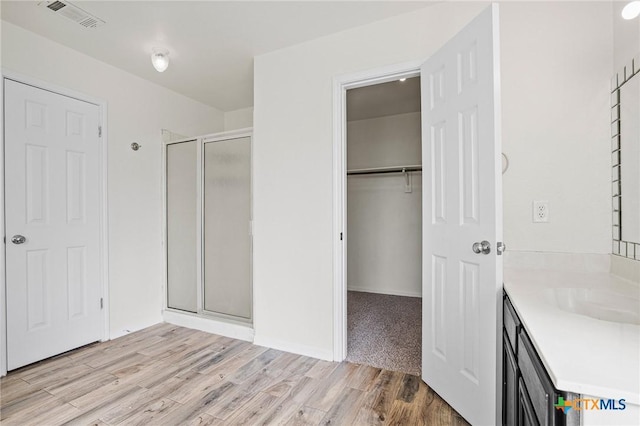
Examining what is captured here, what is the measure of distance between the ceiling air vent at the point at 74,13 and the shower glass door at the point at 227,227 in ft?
4.19

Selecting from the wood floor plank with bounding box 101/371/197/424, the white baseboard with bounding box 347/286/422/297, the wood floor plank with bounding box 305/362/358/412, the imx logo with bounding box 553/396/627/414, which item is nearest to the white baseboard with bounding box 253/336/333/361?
the wood floor plank with bounding box 305/362/358/412

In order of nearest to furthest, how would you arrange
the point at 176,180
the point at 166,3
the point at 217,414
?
1. the point at 217,414
2. the point at 166,3
3. the point at 176,180

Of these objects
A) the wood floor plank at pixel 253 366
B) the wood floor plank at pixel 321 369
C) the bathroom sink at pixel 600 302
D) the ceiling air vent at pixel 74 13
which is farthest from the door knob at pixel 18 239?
the bathroom sink at pixel 600 302

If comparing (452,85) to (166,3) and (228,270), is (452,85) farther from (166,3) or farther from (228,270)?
(228,270)

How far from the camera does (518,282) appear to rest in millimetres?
1500

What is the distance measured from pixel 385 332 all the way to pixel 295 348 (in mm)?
937

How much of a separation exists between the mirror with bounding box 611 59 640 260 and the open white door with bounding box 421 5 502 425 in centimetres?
63

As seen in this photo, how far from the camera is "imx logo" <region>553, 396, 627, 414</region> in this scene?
61 centimetres

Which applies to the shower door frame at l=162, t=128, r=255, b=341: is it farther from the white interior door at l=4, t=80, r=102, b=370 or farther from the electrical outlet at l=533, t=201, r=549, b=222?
the electrical outlet at l=533, t=201, r=549, b=222

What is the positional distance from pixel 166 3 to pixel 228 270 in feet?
7.34

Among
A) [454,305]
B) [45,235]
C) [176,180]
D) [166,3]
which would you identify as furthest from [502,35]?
[45,235]

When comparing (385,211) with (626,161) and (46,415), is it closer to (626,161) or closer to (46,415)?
(626,161)

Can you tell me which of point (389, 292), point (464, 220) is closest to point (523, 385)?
point (464, 220)

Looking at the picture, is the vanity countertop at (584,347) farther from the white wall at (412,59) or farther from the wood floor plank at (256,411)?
the wood floor plank at (256,411)
